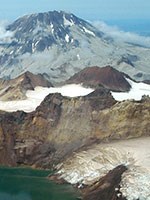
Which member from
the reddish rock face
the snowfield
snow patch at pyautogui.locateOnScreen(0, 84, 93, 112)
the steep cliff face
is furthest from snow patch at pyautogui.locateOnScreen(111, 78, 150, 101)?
the steep cliff face

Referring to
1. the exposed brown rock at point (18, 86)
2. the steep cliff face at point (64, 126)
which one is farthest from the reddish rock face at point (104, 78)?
the steep cliff face at point (64, 126)

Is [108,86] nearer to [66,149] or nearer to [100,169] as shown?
[66,149]

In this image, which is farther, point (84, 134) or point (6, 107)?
point (6, 107)

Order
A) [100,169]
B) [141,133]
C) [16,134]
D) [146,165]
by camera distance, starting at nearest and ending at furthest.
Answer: [146,165]
[100,169]
[141,133]
[16,134]

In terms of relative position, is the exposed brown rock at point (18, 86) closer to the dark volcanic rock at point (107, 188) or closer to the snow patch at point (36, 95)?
the snow patch at point (36, 95)

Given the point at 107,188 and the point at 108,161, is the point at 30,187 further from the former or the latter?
the point at 107,188

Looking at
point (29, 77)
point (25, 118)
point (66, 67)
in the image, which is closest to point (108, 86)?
point (29, 77)
